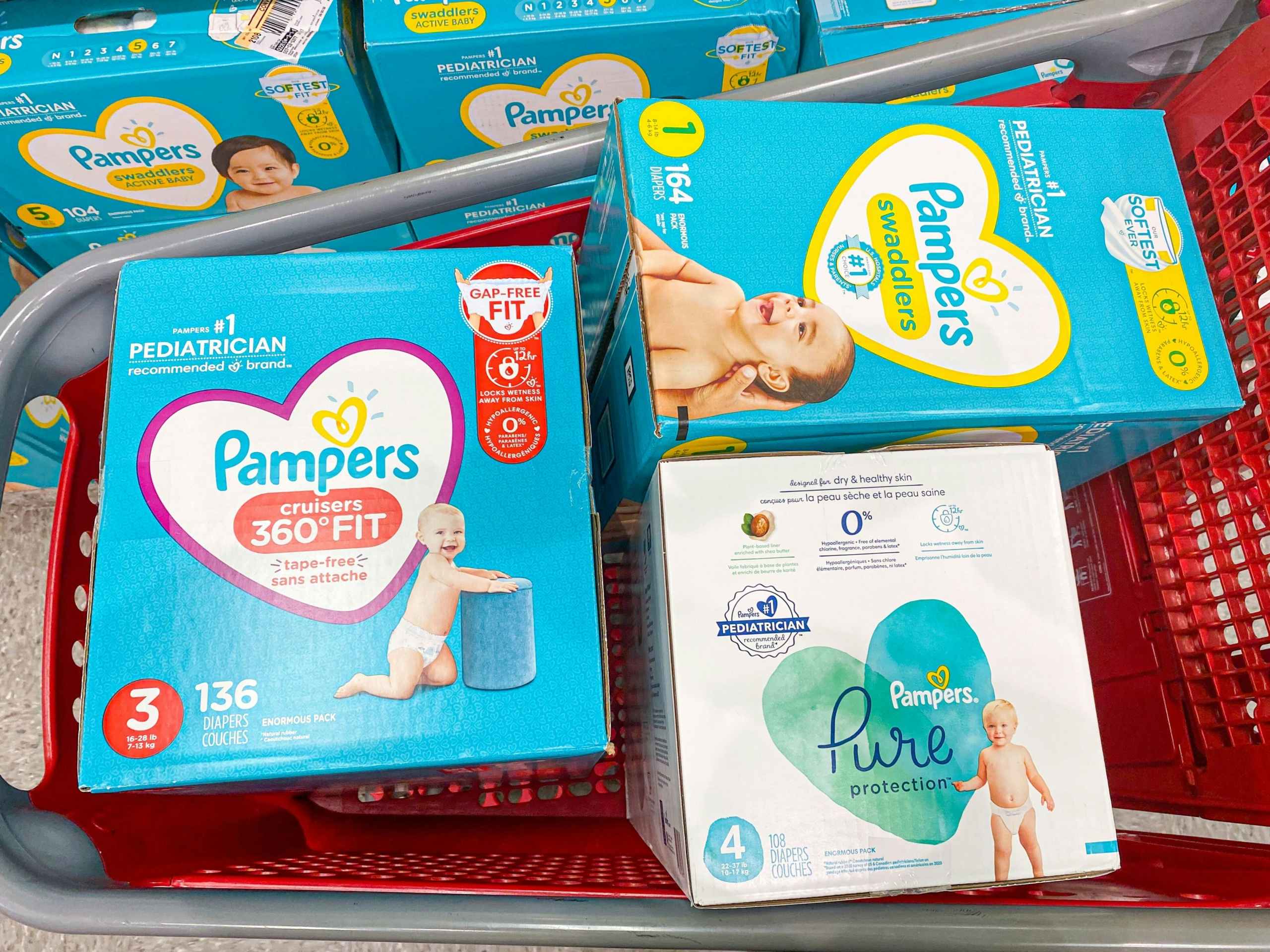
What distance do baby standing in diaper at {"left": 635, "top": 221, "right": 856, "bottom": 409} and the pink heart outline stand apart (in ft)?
0.54

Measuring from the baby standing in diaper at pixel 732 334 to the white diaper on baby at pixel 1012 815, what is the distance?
319 mm

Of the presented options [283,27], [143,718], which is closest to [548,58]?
[283,27]

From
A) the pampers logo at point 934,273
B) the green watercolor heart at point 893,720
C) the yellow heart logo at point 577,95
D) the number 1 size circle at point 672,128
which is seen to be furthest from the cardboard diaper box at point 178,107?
the green watercolor heart at point 893,720

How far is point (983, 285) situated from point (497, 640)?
0.46 meters

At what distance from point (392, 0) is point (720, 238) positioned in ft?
2.04

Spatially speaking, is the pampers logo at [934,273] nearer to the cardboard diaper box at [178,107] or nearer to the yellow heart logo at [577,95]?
the yellow heart logo at [577,95]

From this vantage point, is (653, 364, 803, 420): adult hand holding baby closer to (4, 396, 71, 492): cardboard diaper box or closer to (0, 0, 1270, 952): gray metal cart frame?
(0, 0, 1270, 952): gray metal cart frame

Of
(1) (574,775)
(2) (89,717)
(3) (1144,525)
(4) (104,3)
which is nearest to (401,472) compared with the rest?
(2) (89,717)

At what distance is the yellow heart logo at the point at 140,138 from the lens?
1.04 metres

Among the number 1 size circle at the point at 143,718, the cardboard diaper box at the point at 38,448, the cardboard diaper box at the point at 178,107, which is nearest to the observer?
the number 1 size circle at the point at 143,718

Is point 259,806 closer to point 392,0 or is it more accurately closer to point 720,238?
point 720,238

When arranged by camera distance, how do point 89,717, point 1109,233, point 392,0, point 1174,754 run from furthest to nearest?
1. point 392,0
2. point 1174,754
3. point 1109,233
4. point 89,717

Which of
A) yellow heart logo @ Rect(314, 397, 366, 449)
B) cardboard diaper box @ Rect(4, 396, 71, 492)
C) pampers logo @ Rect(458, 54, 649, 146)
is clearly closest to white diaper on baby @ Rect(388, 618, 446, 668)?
yellow heart logo @ Rect(314, 397, 366, 449)

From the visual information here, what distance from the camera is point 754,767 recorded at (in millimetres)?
604
